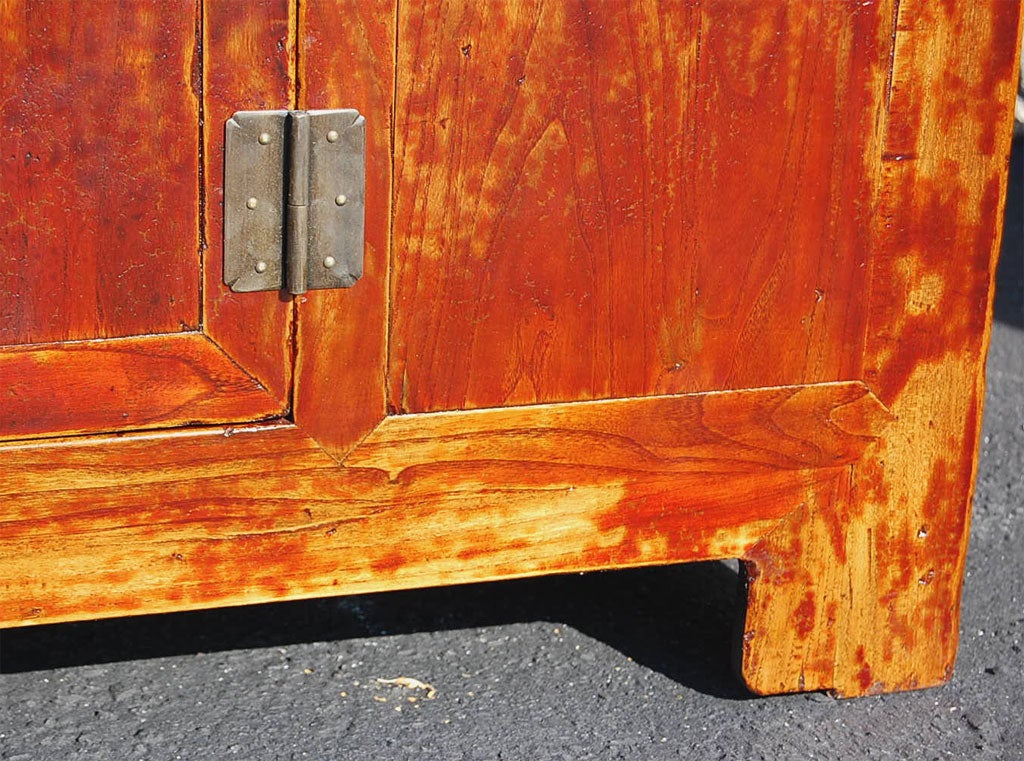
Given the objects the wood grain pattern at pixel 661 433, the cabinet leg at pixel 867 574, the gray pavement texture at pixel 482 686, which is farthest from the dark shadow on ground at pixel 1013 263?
the wood grain pattern at pixel 661 433

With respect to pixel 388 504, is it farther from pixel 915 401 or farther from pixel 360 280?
pixel 915 401

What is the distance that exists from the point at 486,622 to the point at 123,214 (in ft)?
2.70

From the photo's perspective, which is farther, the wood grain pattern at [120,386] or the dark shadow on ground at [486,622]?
the dark shadow on ground at [486,622]

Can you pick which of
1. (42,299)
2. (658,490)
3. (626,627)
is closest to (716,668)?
(626,627)

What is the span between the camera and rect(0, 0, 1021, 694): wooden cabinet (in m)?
1.44

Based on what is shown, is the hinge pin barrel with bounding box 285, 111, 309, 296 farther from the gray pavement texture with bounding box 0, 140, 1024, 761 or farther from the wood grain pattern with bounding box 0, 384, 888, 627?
the gray pavement texture with bounding box 0, 140, 1024, 761

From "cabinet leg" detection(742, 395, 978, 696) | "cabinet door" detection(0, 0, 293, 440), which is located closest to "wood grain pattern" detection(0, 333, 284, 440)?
"cabinet door" detection(0, 0, 293, 440)

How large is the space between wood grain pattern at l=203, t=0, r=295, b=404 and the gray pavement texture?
48cm

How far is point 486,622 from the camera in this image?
202 cm

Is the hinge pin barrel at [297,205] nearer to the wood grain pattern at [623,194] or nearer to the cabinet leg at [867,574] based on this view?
the wood grain pattern at [623,194]

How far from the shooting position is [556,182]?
156 cm

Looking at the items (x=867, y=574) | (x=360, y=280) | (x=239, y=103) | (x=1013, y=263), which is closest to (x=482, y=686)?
(x=867, y=574)

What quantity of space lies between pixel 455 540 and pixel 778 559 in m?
0.39

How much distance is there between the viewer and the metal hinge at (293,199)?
4.77ft
